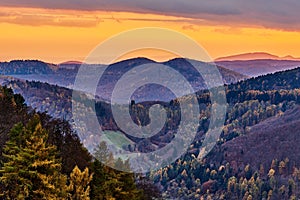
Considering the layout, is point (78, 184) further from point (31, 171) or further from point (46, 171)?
point (31, 171)

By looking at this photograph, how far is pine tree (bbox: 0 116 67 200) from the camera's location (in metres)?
49.2

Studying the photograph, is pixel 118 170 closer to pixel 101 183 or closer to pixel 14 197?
pixel 101 183

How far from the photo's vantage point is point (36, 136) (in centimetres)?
5075

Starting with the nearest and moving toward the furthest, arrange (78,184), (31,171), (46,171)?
(31,171), (46,171), (78,184)

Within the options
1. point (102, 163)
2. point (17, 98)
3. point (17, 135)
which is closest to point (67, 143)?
point (102, 163)

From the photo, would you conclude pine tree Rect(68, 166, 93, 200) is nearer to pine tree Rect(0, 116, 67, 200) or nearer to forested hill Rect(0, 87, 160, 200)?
forested hill Rect(0, 87, 160, 200)

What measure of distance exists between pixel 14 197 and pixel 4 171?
2.44m

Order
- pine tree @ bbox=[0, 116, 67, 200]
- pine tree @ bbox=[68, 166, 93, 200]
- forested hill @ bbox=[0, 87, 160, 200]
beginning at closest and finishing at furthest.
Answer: pine tree @ bbox=[0, 116, 67, 200] < forested hill @ bbox=[0, 87, 160, 200] < pine tree @ bbox=[68, 166, 93, 200]

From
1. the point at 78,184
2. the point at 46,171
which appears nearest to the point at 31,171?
the point at 46,171

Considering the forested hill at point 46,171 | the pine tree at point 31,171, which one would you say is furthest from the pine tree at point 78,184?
the pine tree at point 31,171

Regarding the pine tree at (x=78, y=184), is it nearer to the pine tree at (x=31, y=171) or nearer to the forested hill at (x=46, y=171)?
the forested hill at (x=46, y=171)

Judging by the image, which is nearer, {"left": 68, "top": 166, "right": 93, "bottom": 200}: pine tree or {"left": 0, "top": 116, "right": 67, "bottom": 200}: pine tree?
{"left": 0, "top": 116, "right": 67, "bottom": 200}: pine tree

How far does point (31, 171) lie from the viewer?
161ft

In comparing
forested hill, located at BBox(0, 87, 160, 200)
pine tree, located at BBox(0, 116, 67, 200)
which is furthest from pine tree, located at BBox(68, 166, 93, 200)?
pine tree, located at BBox(0, 116, 67, 200)
